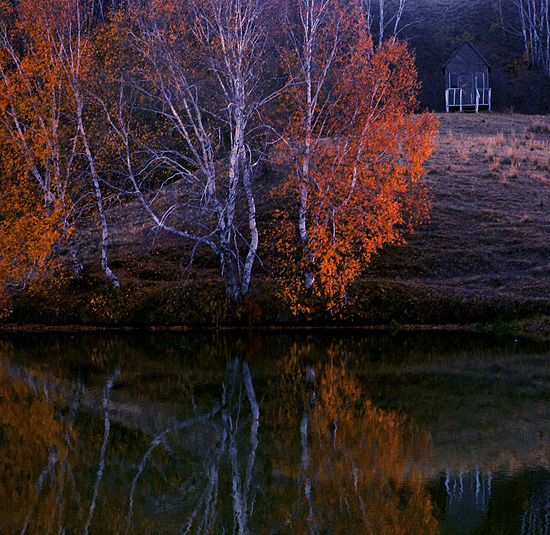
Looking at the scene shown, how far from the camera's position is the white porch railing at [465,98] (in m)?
58.0

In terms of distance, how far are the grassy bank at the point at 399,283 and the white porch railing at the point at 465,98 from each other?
25856mm

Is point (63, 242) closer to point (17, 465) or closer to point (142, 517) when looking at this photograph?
point (17, 465)

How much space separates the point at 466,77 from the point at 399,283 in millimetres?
39319

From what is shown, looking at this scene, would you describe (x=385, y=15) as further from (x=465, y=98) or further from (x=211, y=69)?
(x=211, y=69)

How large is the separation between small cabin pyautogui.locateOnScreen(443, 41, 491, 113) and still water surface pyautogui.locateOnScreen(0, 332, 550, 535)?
42.5 m

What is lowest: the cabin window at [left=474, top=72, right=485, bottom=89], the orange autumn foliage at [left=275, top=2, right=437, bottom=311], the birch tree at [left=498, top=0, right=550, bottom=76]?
the orange autumn foliage at [left=275, top=2, right=437, bottom=311]

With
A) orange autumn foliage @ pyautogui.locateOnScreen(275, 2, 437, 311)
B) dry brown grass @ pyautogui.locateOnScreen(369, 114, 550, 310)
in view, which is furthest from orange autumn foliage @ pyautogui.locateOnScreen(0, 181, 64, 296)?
dry brown grass @ pyautogui.locateOnScreen(369, 114, 550, 310)

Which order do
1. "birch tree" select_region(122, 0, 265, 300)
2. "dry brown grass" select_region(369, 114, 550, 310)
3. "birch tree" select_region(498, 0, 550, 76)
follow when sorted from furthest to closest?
1. "birch tree" select_region(498, 0, 550, 76)
2. "dry brown grass" select_region(369, 114, 550, 310)
3. "birch tree" select_region(122, 0, 265, 300)

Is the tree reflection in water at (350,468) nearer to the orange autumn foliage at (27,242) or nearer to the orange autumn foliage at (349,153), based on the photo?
the orange autumn foliage at (349,153)

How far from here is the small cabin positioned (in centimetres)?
5847

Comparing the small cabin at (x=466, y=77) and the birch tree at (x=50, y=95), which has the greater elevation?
the small cabin at (x=466, y=77)

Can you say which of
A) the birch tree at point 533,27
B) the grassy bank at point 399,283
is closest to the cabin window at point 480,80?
the birch tree at point 533,27

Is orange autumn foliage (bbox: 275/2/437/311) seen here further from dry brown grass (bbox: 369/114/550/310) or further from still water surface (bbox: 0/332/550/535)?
still water surface (bbox: 0/332/550/535)

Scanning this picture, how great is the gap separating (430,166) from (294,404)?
25242 millimetres
